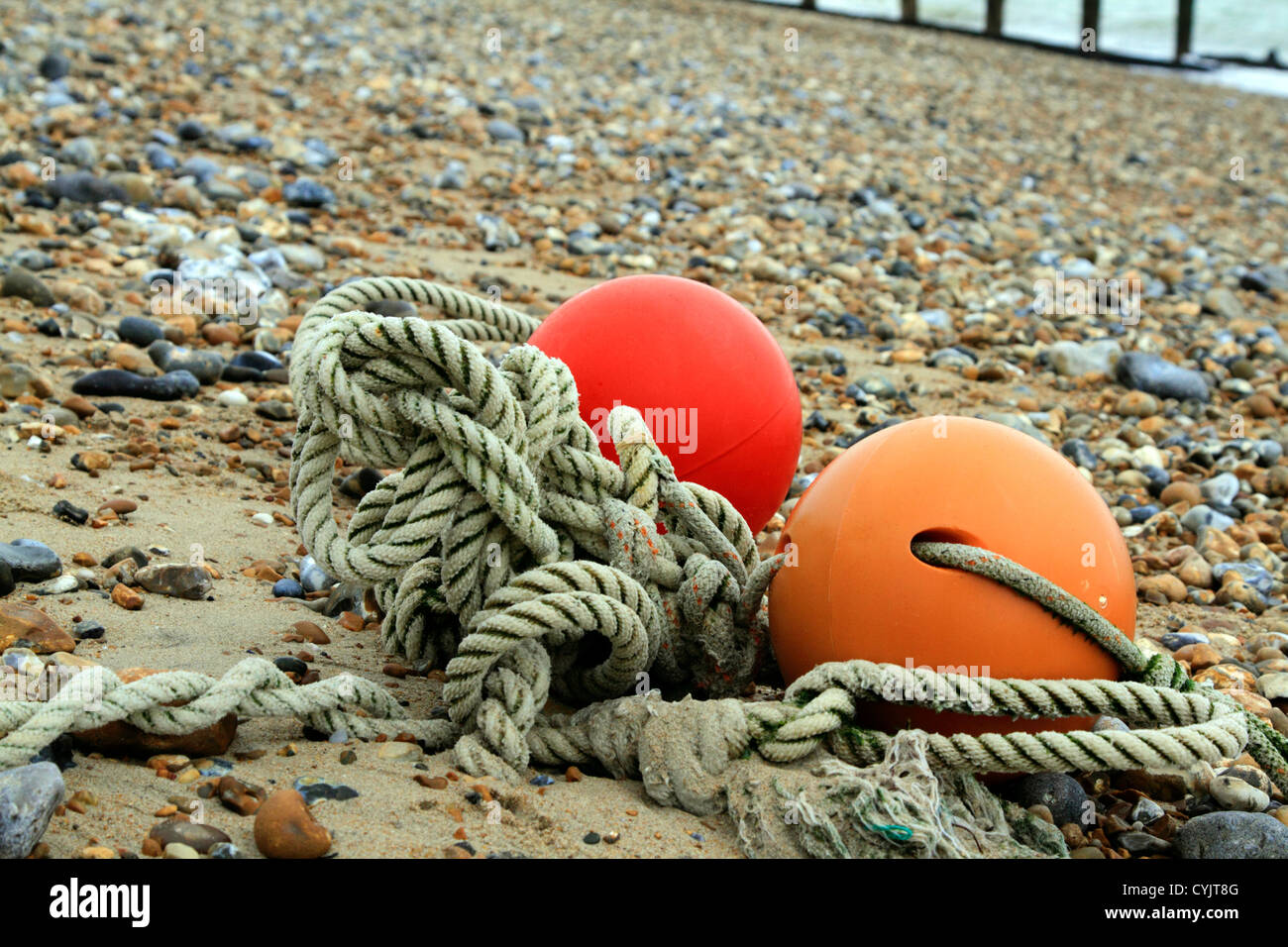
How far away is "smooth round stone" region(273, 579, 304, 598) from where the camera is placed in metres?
3.41

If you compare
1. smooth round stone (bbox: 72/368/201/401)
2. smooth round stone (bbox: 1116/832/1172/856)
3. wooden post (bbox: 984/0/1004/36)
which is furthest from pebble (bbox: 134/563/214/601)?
wooden post (bbox: 984/0/1004/36)

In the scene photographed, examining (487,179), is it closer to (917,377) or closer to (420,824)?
(917,377)

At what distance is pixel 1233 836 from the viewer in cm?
249

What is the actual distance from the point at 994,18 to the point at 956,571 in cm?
1991

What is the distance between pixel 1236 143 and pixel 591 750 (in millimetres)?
13664

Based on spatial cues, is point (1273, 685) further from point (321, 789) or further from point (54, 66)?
point (54, 66)

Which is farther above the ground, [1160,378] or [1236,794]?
[1160,378]

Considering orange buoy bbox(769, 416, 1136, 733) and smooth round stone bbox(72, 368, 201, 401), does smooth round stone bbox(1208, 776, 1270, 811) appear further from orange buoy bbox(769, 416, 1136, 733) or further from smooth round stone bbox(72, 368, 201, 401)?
smooth round stone bbox(72, 368, 201, 401)

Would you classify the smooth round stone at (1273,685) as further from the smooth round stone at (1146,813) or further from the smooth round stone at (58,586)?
the smooth round stone at (58,586)

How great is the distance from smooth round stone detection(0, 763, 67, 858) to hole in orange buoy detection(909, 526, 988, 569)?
1637 millimetres

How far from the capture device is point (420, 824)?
2.30 m

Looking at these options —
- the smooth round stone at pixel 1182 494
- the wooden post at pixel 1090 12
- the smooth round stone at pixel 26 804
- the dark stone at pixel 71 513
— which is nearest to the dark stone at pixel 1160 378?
the smooth round stone at pixel 1182 494

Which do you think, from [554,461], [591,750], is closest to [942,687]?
[591,750]

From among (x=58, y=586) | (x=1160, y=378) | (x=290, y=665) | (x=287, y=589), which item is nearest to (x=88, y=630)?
(x=58, y=586)
